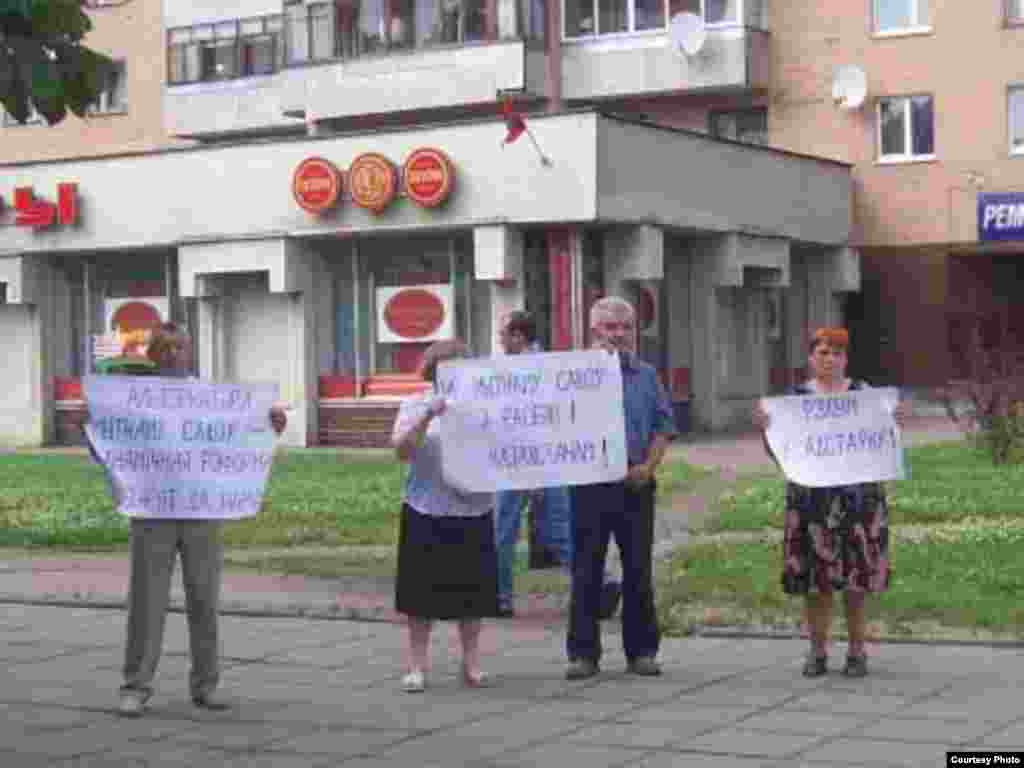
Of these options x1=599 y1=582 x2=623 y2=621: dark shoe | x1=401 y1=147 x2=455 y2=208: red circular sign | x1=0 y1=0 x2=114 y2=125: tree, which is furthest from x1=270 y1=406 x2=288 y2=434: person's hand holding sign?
x1=401 y1=147 x2=455 y2=208: red circular sign

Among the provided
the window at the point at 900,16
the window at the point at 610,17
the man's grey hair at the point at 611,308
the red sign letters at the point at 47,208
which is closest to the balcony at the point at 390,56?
the window at the point at 610,17

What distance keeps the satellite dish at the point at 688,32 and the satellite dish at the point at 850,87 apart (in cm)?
312

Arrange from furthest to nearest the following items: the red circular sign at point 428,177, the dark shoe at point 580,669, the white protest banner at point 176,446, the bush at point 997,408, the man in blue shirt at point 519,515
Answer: the red circular sign at point 428,177, the bush at point 997,408, the man in blue shirt at point 519,515, the dark shoe at point 580,669, the white protest banner at point 176,446

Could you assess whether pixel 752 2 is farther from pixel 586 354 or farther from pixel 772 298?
pixel 586 354

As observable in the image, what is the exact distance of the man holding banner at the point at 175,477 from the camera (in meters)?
10.6

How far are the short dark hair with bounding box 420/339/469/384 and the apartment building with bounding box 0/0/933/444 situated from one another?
23212mm

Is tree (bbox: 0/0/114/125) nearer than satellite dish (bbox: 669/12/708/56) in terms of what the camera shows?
Yes

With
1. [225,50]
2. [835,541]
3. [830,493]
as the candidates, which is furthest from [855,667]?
[225,50]

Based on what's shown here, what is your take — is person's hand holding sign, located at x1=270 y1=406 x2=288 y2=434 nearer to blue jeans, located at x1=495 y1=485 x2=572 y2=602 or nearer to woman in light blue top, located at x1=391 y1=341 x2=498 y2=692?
woman in light blue top, located at x1=391 y1=341 x2=498 y2=692

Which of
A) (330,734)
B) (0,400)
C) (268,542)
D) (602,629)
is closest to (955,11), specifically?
(0,400)

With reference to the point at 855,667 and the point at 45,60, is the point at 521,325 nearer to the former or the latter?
the point at 855,667

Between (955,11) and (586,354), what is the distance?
3592 centimetres

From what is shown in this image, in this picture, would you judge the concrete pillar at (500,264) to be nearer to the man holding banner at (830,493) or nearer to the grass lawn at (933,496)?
the grass lawn at (933,496)

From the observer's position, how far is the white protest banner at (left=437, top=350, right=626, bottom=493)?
11.1 metres
